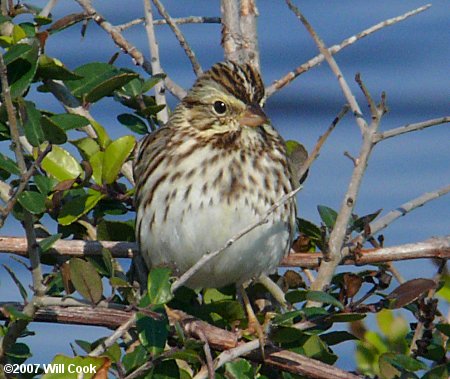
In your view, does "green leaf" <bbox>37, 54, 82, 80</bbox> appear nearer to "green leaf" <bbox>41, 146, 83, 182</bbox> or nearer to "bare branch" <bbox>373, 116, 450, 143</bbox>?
"green leaf" <bbox>41, 146, 83, 182</bbox>

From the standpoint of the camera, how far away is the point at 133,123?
4.25 meters

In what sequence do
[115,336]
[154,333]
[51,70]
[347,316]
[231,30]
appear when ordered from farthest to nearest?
[231,30], [51,70], [347,316], [154,333], [115,336]

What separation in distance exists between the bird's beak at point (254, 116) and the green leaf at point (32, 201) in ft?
3.16

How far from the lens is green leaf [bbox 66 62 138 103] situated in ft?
12.9

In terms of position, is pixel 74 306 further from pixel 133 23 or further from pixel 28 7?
pixel 133 23

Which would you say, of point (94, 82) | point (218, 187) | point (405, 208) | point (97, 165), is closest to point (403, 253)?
point (405, 208)

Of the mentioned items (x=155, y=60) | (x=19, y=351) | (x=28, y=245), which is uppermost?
(x=155, y=60)

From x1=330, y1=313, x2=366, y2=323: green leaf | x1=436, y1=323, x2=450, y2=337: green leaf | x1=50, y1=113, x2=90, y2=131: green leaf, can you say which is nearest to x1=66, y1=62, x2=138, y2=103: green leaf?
x1=50, y1=113, x2=90, y2=131: green leaf

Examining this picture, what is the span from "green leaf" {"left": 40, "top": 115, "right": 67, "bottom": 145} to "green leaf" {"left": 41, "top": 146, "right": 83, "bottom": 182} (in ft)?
1.36

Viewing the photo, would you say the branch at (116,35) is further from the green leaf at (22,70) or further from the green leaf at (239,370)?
the green leaf at (239,370)

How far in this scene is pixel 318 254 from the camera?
12.8 feet

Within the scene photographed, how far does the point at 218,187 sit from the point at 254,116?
24 centimetres

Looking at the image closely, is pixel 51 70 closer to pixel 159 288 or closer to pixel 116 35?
pixel 116 35

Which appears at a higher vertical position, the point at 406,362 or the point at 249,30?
the point at 249,30
